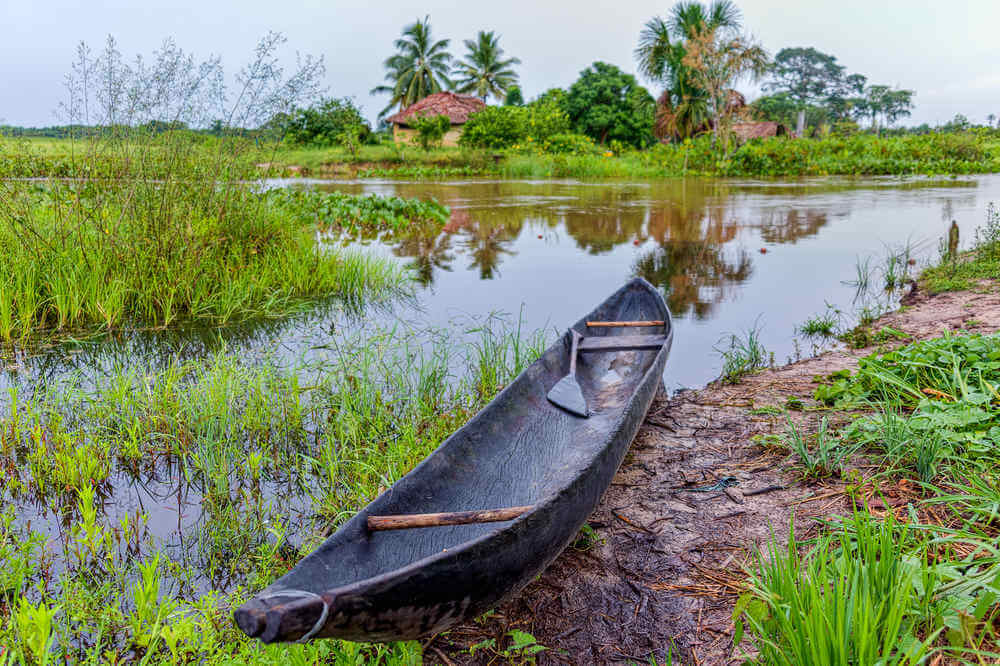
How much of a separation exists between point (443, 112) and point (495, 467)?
33.7 m

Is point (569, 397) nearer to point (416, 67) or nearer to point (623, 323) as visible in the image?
point (623, 323)

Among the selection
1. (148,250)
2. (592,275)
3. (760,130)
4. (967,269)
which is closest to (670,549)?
(148,250)

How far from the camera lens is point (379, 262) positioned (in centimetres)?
767

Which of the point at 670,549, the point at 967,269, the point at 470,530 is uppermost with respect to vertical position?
the point at 967,269

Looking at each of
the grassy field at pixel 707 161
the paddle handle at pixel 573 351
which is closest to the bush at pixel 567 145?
the grassy field at pixel 707 161

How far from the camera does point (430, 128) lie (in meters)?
30.6

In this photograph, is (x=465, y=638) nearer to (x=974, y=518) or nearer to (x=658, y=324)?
(x=974, y=518)

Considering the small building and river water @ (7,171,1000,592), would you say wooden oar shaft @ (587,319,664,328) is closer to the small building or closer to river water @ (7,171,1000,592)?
river water @ (7,171,1000,592)

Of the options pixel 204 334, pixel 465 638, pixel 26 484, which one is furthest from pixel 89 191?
pixel 465 638

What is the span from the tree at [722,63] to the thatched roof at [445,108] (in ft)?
41.6

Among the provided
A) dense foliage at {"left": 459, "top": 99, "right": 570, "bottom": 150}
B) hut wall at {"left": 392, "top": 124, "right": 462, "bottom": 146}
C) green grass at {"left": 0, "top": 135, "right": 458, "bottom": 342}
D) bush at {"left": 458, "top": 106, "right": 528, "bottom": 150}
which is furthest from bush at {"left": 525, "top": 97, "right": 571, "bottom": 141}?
green grass at {"left": 0, "top": 135, "right": 458, "bottom": 342}

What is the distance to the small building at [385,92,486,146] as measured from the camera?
34188 millimetres

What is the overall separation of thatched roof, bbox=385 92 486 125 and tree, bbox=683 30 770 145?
12672 mm

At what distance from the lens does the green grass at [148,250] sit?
5273mm
